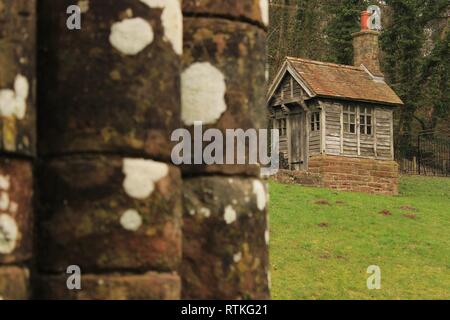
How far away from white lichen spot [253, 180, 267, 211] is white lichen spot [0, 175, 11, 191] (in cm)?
75

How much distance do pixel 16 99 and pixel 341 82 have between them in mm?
30135

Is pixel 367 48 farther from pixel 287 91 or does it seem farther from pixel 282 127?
pixel 282 127

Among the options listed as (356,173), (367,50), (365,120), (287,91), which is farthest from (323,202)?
(367,50)

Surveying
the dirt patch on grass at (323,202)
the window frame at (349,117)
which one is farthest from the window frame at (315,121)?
the dirt patch on grass at (323,202)

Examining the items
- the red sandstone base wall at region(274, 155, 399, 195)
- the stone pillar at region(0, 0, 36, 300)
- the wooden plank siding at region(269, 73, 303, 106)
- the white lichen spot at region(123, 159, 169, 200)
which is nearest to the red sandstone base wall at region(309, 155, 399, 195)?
the red sandstone base wall at region(274, 155, 399, 195)

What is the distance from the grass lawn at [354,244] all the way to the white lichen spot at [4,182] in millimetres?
10860

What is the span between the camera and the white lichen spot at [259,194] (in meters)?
2.46

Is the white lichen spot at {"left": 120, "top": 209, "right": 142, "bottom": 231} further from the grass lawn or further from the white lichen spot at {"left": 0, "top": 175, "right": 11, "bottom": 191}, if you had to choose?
the grass lawn

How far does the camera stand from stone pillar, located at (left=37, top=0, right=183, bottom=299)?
6.95ft

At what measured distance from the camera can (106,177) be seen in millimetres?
2133

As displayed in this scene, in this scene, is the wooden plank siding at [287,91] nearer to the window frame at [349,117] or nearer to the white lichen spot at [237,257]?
the window frame at [349,117]

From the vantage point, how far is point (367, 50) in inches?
1320
